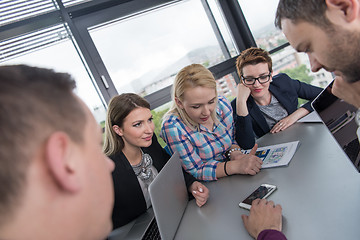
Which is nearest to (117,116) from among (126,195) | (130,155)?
(130,155)

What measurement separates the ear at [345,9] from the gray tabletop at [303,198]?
618 millimetres

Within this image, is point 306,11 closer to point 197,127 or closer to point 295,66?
point 197,127

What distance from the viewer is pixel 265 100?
7.17ft

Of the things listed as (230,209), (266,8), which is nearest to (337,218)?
(230,209)

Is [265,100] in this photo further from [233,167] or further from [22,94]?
[22,94]

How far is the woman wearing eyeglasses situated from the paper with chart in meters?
0.32

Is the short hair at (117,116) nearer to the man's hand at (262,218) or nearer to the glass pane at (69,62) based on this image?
the glass pane at (69,62)

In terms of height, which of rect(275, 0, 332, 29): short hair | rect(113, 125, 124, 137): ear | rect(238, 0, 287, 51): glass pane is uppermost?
rect(238, 0, 287, 51): glass pane

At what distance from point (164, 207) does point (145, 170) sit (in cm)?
68

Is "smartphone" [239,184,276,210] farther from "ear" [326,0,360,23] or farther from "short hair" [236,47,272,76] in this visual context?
"short hair" [236,47,272,76]

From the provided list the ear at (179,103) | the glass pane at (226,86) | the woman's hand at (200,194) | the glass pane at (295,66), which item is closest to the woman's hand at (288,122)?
the ear at (179,103)

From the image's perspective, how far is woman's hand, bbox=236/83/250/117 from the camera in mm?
1987

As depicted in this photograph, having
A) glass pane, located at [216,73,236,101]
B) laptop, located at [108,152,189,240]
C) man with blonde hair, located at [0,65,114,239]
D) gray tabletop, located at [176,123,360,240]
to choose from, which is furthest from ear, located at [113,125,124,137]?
glass pane, located at [216,73,236,101]

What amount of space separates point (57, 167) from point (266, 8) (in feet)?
11.7
